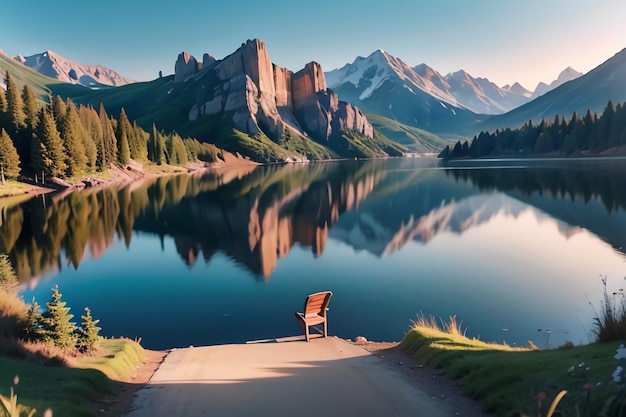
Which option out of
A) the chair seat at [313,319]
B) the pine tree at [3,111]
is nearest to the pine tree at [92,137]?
the pine tree at [3,111]

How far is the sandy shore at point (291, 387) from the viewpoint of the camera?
29.5ft

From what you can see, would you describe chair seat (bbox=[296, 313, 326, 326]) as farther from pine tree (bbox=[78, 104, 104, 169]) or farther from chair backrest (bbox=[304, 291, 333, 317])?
pine tree (bbox=[78, 104, 104, 169])

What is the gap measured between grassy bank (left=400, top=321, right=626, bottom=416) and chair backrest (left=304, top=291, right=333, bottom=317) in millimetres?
5534

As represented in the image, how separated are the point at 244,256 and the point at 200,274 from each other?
17.8 feet

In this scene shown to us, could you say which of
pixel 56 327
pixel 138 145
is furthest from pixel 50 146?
pixel 56 327

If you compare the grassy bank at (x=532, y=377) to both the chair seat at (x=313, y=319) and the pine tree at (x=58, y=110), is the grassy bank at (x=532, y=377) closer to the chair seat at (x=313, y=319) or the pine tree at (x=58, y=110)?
the chair seat at (x=313, y=319)

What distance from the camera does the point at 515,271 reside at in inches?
1145

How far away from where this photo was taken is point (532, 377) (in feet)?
27.9

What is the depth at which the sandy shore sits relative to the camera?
354 inches

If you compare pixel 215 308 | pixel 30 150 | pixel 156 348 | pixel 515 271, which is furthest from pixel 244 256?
pixel 30 150

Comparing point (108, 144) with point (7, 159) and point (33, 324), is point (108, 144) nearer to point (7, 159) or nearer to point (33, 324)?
point (7, 159)

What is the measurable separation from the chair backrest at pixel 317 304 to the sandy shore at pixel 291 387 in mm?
2649

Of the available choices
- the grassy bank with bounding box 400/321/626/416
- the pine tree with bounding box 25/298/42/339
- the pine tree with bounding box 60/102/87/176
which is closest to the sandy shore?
the grassy bank with bounding box 400/321/626/416

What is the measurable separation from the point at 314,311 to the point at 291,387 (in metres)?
7.74
